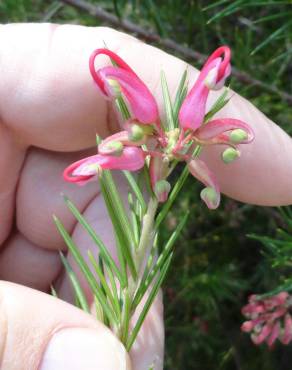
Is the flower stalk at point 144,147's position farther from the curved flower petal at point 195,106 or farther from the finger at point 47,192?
the finger at point 47,192

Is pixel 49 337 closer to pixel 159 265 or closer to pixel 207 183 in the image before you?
pixel 159 265

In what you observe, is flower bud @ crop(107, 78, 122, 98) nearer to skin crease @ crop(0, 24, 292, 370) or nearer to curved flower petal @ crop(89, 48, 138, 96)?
curved flower petal @ crop(89, 48, 138, 96)

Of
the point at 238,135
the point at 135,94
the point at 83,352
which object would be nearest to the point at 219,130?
the point at 238,135

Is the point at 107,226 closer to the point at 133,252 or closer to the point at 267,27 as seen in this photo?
the point at 133,252

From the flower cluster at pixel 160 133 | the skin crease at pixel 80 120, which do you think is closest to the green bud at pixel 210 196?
the flower cluster at pixel 160 133

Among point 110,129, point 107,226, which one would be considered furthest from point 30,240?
point 110,129

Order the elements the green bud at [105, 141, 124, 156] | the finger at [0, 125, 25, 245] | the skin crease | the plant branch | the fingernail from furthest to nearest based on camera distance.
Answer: the plant branch, the finger at [0, 125, 25, 245], the skin crease, the fingernail, the green bud at [105, 141, 124, 156]

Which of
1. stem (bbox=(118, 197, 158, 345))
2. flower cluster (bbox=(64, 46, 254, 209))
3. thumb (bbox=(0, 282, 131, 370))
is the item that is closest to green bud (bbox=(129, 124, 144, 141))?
flower cluster (bbox=(64, 46, 254, 209))
